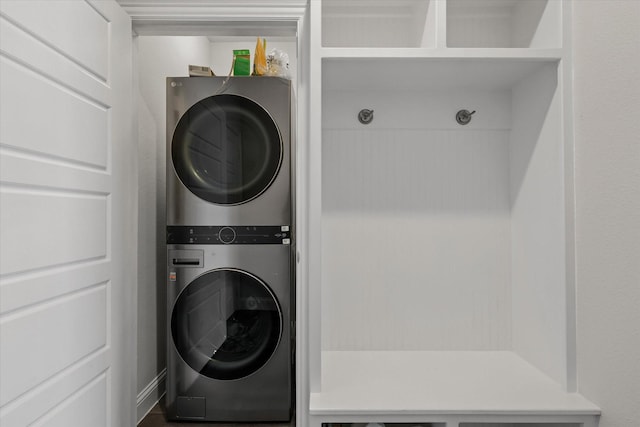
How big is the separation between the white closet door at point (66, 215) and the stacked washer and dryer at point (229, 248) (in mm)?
457

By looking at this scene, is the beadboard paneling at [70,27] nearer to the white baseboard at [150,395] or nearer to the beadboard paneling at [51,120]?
the beadboard paneling at [51,120]

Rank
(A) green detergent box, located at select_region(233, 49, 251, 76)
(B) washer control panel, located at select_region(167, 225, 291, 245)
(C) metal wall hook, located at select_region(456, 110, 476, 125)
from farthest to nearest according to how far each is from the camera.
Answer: (A) green detergent box, located at select_region(233, 49, 251, 76) → (B) washer control panel, located at select_region(167, 225, 291, 245) → (C) metal wall hook, located at select_region(456, 110, 476, 125)

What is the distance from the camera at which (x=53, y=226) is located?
1169 millimetres

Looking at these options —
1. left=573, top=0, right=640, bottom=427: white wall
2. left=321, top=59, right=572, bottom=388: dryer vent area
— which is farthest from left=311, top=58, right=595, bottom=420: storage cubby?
left=573, top=0, right=640, bottom=427: white wall

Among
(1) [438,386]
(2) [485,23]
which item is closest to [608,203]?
(1) [438,386]

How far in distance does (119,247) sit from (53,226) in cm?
42

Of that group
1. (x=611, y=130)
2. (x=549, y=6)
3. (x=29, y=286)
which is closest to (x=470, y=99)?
(x=549, y=6)

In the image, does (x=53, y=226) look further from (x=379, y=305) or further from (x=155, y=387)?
(x=155, y=387)

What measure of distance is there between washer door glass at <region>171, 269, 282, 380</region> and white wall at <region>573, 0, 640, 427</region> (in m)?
1.38

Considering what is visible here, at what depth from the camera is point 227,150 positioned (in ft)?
7.09

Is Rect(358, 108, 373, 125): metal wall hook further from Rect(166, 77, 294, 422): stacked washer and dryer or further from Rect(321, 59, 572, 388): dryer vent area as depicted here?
Rect(166, 77, 294, 422): stacked washer and dryer

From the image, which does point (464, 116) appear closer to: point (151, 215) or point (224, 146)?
point (224, 146)

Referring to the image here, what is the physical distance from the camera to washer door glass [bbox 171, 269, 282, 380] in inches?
84.9

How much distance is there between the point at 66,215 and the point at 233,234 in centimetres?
97
